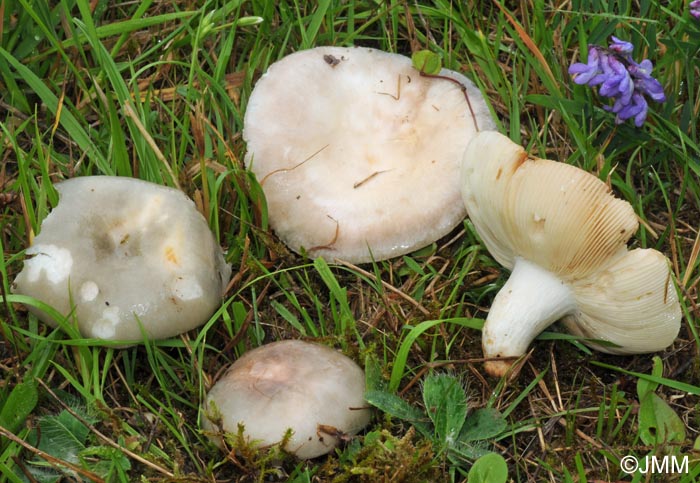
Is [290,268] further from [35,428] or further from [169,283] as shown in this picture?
[35,428]

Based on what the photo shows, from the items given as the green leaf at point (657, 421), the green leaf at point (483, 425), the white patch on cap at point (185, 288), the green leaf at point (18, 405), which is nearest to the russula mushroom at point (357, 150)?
the white patch on cap at point (185, 288)

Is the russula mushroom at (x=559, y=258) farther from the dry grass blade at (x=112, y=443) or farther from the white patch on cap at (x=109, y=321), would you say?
the white patch on cap at (x=109, y=321)

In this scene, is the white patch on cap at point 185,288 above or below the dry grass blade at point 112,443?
above

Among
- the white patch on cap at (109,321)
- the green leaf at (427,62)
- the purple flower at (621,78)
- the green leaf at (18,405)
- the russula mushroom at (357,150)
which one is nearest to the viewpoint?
the green leaf at (18,405)

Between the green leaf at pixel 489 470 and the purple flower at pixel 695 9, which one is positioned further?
the purple flower at pixel 695 9

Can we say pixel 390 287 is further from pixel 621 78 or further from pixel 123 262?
pixel 621 78
